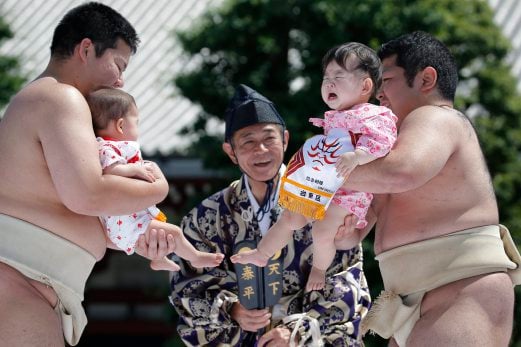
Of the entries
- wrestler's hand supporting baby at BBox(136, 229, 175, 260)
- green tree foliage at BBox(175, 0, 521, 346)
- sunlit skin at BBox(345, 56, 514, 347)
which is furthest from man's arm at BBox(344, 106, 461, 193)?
green tree foliage at BBox(175, 0, 521, 346)

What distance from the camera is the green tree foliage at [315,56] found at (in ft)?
24.6

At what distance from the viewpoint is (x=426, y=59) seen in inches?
129

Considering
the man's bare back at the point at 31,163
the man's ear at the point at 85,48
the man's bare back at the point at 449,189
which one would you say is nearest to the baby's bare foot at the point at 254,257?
the man's bare back at the point at 449,189

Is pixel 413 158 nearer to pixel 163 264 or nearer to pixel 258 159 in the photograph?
pixel 258 159

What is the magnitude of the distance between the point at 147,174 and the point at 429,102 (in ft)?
3.40

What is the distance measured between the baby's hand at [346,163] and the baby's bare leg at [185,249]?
2.20 feet

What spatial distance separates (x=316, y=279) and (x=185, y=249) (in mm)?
571

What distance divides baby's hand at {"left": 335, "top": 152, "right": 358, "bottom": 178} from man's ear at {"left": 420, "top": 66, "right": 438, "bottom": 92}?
0.42 metres

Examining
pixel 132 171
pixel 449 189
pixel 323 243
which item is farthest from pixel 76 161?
pixel 449 189

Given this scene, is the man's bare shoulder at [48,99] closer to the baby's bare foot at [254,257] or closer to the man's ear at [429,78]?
the baby's bare foot at [254,257]

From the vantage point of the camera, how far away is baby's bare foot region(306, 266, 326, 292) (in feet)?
11.8

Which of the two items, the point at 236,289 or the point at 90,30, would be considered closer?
the point at 90,30

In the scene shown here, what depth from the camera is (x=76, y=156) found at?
2.93 metres

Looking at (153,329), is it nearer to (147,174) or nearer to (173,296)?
(173,296)
